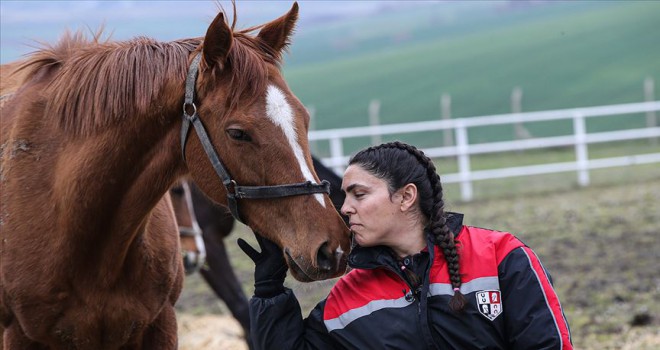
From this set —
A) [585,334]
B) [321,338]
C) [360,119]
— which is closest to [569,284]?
[585,334]

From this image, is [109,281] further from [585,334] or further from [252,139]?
[585,334]

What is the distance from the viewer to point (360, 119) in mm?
27016

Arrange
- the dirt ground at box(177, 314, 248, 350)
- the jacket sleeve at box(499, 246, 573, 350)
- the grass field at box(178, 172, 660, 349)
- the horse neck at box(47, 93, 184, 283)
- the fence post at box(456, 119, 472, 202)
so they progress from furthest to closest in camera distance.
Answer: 1. the fence post at box(456, 119, 472, 202)
2. the dirt ground at box(177, 314, 248, 350)
3. the grass field at box(178, 172, 660, 349)
4. the horse neck at box(47, 93, 184, 283)
5. the jacket sleeve at box(499, 246, 573, 350)

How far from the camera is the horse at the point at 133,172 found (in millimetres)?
2514

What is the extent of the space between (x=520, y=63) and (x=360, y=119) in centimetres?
747

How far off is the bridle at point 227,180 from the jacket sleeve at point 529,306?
60cm

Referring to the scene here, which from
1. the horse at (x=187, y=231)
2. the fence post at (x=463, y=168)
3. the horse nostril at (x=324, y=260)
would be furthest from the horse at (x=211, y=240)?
the fence post at (x=463, y=168)

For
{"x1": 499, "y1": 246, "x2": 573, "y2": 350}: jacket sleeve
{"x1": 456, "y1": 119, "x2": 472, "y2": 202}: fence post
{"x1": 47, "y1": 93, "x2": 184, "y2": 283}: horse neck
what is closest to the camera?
{"x1": 499, "y1": 246, "x2": 573, "y2": 350}: jacket sleeve

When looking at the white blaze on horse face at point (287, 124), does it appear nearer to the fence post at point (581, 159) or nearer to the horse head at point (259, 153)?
the horse head at point (259, 153)

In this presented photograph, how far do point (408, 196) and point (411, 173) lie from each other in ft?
0.23

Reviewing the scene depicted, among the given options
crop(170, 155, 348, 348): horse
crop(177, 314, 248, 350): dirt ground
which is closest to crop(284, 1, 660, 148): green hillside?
crop(177, 314, 248, 350): dirt ground

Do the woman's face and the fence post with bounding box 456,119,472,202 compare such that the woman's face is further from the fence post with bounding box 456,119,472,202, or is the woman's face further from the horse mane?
the fence post with bounding box 456,119,472,202

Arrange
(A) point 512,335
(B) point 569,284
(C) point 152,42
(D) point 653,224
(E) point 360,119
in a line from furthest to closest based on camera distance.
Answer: (E) point 360,119 < (D) point 653,224 < (B) point 569,284 < (C) point 152,42 < (A) point 512,335

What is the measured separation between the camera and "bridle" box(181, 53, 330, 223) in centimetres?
248
